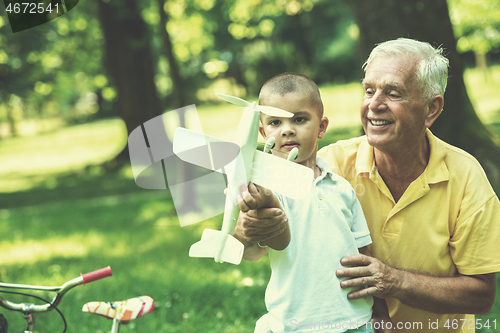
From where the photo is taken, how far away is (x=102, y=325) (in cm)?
405

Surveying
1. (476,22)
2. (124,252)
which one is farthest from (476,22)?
(124,252)

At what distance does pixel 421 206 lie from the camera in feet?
7.97

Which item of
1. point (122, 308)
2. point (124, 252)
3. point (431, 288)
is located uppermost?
point (122, 308)

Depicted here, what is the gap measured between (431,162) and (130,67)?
32.9 ft

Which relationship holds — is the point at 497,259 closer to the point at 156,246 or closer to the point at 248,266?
the point at 248,266

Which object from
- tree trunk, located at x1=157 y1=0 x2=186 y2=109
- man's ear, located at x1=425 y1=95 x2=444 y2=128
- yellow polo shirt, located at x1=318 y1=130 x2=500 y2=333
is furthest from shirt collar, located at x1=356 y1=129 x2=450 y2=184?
tree trunk, located at x1=157 y1=0 x2=186 y2=109

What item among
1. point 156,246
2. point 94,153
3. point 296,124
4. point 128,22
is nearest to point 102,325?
point 156,246

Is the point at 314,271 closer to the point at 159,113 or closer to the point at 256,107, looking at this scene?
the point at 256,107

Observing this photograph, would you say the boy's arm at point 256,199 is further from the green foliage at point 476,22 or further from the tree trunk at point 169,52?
the green foliage at point 476,22

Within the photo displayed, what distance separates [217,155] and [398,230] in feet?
3.86

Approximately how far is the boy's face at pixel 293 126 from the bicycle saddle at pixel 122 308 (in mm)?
1032

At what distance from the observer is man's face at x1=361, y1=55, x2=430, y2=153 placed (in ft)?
7.66

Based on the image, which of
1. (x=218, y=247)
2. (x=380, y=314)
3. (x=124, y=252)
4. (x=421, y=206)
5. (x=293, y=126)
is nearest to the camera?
(x=218, y=247)

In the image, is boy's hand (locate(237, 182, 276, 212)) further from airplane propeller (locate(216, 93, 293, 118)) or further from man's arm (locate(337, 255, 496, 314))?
man's arm (locate(337, 255, 496, 314))
